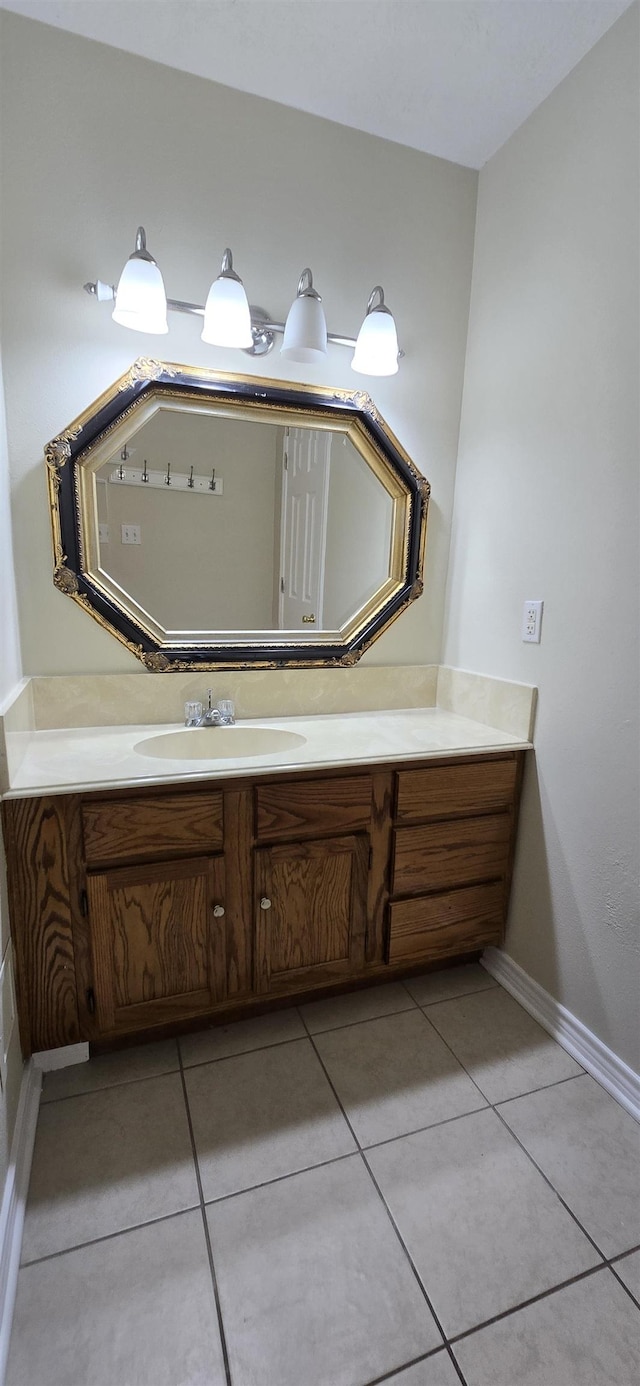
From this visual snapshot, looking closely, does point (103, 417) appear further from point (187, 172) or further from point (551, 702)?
point (551, 702)

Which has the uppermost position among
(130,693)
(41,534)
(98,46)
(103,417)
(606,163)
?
(98,46)

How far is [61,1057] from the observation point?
139 cm

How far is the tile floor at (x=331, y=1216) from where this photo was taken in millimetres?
909

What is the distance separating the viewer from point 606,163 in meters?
1.31

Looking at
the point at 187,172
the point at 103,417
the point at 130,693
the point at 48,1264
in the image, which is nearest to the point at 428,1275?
the point at 48,1264

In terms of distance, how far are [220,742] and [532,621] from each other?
0.94 meters

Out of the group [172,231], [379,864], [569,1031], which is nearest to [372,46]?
[172,231]

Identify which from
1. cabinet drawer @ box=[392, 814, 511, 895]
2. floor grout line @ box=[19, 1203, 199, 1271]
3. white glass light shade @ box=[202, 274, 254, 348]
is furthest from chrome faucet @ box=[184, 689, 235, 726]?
floor grout line @ box=[19, 1203, 199, 1271]

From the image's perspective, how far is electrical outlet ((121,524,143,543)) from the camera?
61.7 inches

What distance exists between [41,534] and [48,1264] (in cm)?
151

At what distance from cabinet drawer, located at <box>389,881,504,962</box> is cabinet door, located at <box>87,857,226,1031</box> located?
0.50 metres

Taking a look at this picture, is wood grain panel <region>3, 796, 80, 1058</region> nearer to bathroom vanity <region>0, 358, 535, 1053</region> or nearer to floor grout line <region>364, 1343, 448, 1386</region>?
bathroom vanity <region>0, 358, 535, 1053</region>

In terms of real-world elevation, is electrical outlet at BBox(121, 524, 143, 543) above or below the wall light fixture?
below

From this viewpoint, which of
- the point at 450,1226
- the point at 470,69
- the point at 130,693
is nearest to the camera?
the point at 450,1226
